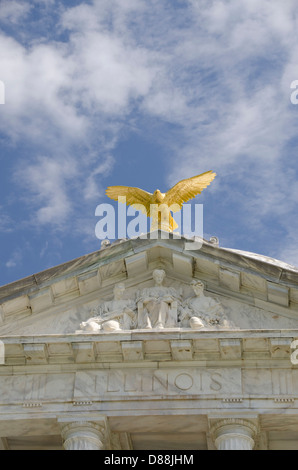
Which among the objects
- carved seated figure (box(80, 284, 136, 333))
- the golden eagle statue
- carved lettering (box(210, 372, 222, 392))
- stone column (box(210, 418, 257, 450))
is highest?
the golden eagle statue

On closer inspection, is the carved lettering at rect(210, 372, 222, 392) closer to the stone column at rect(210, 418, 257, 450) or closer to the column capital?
the stone column at rect(210, 418, 257, 450)

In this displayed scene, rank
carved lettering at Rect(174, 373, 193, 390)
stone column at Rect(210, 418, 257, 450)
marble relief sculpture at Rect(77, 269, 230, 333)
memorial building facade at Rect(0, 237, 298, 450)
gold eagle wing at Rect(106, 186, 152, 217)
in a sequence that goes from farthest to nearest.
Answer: gold eagle wing at Rect(106, 186, 152, 217), marble relief sculpture at Rect(77, 269, 230, 333), carved lettering at Rect(174, 373, 193, 390), memorial building facade at Rect(0, 237, 298, 450), stone column at Rect(210, 418, 257, 450)

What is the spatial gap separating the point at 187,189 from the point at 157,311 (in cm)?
→ 473

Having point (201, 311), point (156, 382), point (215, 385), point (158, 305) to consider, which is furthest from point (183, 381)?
point (158, 305)

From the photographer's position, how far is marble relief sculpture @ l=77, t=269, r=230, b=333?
1182 inches

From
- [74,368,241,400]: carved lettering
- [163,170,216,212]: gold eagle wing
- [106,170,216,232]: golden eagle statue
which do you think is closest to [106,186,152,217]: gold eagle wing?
[106,170,216,232]: golden eagle statue

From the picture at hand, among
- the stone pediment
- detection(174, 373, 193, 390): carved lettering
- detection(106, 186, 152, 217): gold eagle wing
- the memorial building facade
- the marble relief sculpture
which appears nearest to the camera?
the memorial building facade

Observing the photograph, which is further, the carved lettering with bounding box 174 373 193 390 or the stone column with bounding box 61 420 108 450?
the carved lettering with bounding box 174 373 193 390

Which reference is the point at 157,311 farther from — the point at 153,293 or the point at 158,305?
the point at 153,293

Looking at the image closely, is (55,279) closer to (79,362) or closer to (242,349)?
(79,362)

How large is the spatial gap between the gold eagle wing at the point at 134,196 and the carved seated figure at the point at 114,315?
2.96 meters

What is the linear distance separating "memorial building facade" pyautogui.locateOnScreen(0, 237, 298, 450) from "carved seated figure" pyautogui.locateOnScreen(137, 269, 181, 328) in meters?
0.04
